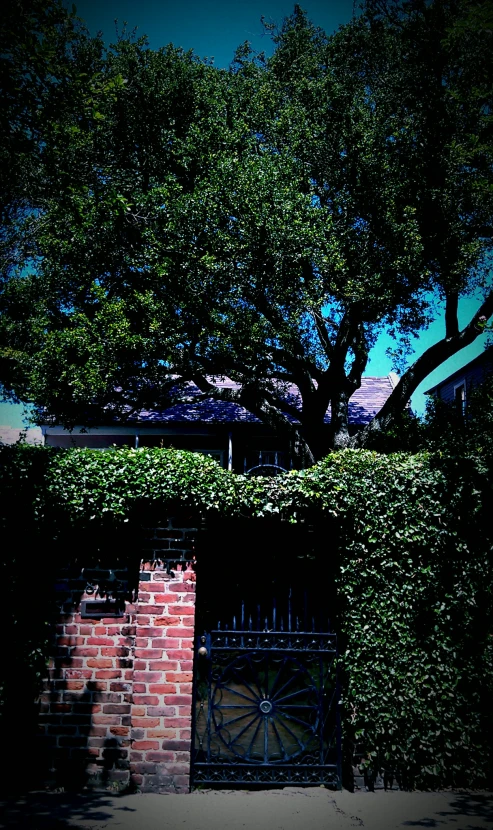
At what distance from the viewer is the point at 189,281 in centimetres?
1111

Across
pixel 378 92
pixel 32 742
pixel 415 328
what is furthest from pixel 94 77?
pixel 415 328

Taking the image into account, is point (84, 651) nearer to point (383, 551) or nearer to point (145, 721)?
point (145, 721)

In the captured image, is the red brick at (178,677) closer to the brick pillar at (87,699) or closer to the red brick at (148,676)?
the red brick at (148,676)

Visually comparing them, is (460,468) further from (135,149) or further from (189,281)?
(135,149)

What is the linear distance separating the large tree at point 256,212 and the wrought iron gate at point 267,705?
718 centimetres

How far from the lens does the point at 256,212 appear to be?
1034cm

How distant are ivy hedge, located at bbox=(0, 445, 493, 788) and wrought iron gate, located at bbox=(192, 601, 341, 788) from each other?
9.3 inches

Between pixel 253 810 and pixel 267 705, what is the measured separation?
0.78m

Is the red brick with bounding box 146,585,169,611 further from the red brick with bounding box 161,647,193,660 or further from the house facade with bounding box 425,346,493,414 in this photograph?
the house facade with bounding box 425,346,493,414

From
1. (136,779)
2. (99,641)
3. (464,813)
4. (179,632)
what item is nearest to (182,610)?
(179,632)

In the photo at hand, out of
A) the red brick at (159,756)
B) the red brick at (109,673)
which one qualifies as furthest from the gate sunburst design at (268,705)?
the red brick at (109,673)

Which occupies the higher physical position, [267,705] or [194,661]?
[194,661]

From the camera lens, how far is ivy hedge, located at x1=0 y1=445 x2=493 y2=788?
4.80 metres

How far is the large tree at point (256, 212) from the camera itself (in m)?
10.9
